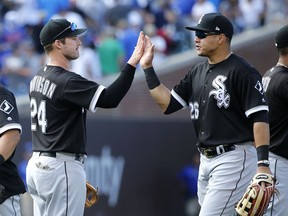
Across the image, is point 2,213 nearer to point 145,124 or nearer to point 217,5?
point 145,124

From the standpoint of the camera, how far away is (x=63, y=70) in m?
7.88

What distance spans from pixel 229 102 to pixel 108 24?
1047cm

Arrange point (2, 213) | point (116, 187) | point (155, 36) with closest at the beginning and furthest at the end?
point (2, 213)
point (116, 187)
point (155, 36)

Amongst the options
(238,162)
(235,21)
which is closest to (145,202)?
(235,21)

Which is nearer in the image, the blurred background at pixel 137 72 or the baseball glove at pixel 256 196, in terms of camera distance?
the baseball glove at pixel 256 196

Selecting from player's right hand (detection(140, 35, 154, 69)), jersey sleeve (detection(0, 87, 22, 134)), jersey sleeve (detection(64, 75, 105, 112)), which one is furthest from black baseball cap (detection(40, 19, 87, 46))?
jersey sleeve (detection(0, 87, 22, 134))

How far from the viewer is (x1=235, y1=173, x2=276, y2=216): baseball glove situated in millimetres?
7445

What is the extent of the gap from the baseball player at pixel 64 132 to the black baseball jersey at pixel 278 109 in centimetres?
137

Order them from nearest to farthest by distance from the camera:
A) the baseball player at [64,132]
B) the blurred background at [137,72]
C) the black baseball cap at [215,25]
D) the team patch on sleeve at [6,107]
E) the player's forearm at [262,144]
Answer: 1. the team patch on sleeve at [6,107]
2. the player's forearm at [262,144]
3. the baseball player at [64,132]
4. the black baseball cap at [215,25]
5. the blurred background at [137,72]

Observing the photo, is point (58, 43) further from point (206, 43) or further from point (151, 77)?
point (206, 43)

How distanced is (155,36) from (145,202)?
4090mm

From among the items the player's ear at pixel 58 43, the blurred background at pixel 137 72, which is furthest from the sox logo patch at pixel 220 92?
the blurred background at pixel 137 72

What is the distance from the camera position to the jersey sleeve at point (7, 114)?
739 cm

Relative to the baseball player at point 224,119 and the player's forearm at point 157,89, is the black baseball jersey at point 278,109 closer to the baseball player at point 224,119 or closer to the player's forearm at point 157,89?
the baseball player at point 224,119
